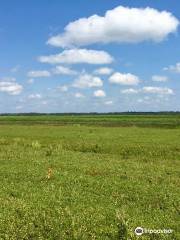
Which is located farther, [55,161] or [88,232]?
[55,161]

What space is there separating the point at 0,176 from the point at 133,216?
11636mm

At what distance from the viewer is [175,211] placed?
1727 cm

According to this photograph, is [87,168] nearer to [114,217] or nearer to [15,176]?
[15,176]

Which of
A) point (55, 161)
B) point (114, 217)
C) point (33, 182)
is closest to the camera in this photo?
point (114, 217)

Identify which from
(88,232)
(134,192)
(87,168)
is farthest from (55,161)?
(88,232)

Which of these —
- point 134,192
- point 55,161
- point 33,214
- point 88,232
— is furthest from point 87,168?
point 88,232

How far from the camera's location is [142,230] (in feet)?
47.9

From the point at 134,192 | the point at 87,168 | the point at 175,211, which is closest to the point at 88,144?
the point at 87,168

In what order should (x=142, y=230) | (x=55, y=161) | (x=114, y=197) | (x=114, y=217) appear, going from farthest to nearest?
(x=55, y=161)
(x=114, y=197)
(x=114, y=217)
(x=142, y=230)

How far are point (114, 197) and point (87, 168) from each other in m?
8.62

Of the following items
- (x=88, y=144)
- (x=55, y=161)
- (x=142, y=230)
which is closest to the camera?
(x=142, y=230)

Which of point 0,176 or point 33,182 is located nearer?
point 33,182

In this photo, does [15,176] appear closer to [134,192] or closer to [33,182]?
[33,182]

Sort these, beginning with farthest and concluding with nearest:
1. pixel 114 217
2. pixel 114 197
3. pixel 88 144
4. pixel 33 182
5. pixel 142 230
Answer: pixel 88 144 → pixel 33 182 → pixel 114 197 → pixel 114 217 → pixel 142 230
